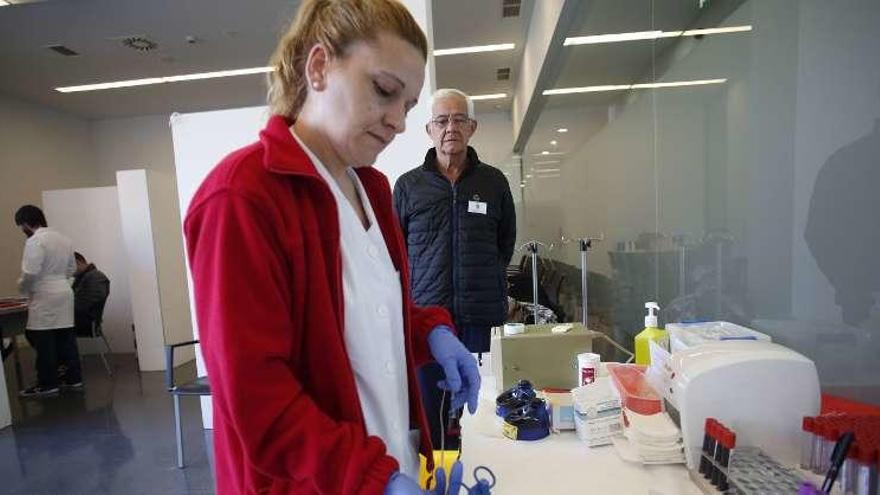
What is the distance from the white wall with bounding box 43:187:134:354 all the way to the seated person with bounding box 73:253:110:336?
67cm

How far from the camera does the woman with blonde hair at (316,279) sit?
0.50 metres

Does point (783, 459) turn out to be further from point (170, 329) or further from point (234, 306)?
point (170, 329)

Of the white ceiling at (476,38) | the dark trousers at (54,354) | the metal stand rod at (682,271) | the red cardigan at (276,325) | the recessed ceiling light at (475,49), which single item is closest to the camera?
the red cardigan at (276,325)

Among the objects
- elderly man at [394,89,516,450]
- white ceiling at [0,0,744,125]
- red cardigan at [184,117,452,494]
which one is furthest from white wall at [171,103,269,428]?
red cardigan at [184,117,452,494]

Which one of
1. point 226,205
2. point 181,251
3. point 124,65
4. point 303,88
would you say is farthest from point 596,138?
point 124,65

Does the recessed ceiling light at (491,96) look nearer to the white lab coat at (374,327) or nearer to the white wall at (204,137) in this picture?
the white wall at (204,137)

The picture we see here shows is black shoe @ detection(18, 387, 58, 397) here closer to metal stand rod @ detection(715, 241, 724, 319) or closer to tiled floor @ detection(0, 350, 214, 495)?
tiled floor @ detection(0, 350, 214, 495)

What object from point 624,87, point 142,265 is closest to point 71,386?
point 142,265

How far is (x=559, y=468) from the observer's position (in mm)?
886

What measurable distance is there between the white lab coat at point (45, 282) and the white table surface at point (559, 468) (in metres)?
4.31

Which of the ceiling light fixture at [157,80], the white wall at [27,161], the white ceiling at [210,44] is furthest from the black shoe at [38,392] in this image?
the ceiling light fixture at [157,80]

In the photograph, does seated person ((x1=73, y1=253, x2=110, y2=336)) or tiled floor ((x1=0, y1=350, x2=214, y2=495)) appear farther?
seated person ((x1=73, y1=253, x2=110, y2=336))

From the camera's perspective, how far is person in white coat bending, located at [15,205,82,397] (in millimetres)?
3809

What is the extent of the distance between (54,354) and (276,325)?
184 inches
